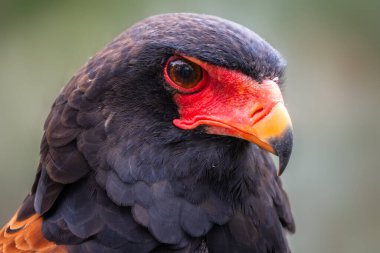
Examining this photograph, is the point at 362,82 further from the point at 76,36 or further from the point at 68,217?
the point at 68,217

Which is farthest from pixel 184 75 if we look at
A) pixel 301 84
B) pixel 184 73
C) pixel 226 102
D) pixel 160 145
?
pixel 301 84

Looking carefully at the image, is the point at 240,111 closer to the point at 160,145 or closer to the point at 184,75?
the point at 184,75

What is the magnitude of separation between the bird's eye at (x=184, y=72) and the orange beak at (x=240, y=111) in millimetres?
44

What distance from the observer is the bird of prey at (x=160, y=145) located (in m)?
2.81

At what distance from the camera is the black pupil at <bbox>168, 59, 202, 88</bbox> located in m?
2.83

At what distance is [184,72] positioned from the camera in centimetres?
284

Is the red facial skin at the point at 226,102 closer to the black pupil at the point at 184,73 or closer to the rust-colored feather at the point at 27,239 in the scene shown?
the black pupil at the point at 184,73

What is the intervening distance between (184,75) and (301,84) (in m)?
3.35

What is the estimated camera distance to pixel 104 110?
9.68ft

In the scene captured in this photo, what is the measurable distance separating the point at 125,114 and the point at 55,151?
37cm

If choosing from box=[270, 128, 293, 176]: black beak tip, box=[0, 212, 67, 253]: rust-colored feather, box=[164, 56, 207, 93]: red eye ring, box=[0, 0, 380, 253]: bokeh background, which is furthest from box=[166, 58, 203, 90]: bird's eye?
box=[0, 0, 380, 253]: bokeh background

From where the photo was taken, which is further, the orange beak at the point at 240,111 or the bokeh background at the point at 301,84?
the bokeh background at the point at 301,84

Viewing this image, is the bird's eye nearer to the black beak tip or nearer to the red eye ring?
the red eye ring

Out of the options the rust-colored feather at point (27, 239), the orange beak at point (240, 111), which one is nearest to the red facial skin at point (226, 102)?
the orange beak at point (240, 111)
